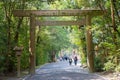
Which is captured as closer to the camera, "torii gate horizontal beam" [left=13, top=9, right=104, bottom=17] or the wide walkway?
the wide walkway

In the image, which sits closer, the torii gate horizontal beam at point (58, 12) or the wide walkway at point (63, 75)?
the wide walkway at point (63, 75)

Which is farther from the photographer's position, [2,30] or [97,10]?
[97,10]

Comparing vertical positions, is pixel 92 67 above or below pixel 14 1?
below

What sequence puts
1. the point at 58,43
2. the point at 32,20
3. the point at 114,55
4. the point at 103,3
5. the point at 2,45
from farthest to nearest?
the point at 58,43 → the point at 32,20 → the point at 103,3 → the point at 2,45 → the point at 114,55

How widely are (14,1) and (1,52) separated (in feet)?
15.5

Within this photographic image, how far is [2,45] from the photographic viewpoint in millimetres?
22062

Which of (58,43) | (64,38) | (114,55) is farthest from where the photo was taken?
(64,38)

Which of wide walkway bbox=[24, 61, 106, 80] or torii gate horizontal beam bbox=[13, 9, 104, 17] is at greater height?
torii gate horizontal beam bbox=[13, 9, 104, 17]

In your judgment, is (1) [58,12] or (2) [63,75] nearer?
(2) [63,75]

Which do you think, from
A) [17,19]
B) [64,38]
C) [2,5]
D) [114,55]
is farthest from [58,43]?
[114,55]

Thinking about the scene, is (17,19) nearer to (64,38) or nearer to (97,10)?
(97,10)

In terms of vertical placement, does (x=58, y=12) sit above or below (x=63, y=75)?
above

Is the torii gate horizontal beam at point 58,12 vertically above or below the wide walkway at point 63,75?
above

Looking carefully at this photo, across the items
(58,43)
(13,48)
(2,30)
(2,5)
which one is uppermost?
(2,5)
